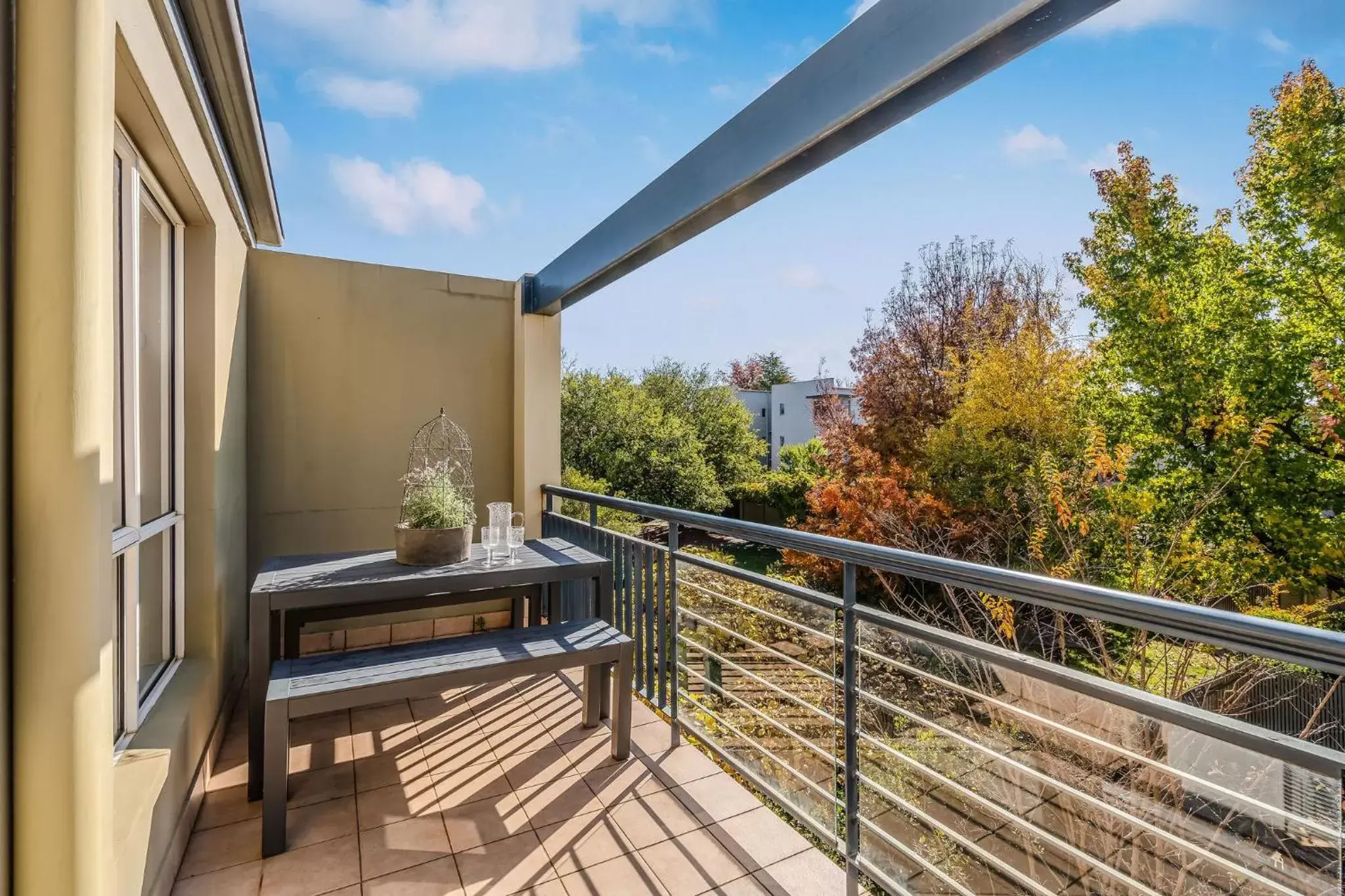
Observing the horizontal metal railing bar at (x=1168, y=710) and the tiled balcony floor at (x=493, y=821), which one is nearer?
the horizontal metal railing bar at (x=1168, y=710)

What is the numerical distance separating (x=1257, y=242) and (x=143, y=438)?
1158cm

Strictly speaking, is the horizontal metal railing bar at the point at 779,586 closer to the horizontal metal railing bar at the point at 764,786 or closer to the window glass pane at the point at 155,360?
the horizontal metal railing bar at the point at 764,786

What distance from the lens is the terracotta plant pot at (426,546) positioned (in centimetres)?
278

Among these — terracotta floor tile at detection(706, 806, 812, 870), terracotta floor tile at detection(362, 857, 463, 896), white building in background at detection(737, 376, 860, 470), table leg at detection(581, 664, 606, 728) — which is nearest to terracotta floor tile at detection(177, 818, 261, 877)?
terracotta floor tile at detection(362, 857, 463, 896)

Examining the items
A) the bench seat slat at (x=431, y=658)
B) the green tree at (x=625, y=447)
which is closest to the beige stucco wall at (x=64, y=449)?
the bench seat slat at (x=431, y=658)

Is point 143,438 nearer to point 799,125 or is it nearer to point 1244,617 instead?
point 799,125

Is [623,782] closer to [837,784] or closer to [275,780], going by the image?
[837,784]

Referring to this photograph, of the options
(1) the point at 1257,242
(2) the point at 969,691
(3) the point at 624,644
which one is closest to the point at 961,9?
(2) the point at 969,691

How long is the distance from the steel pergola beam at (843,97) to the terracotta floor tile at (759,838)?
6.91 ft

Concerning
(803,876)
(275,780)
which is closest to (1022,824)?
(803,876)

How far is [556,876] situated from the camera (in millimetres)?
1855

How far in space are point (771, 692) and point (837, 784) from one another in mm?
711

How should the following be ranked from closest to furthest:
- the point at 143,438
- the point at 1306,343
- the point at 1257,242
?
1. the point at 143,438
2. the point at 1306,343
3. the point at 1257,242

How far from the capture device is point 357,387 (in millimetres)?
3824
